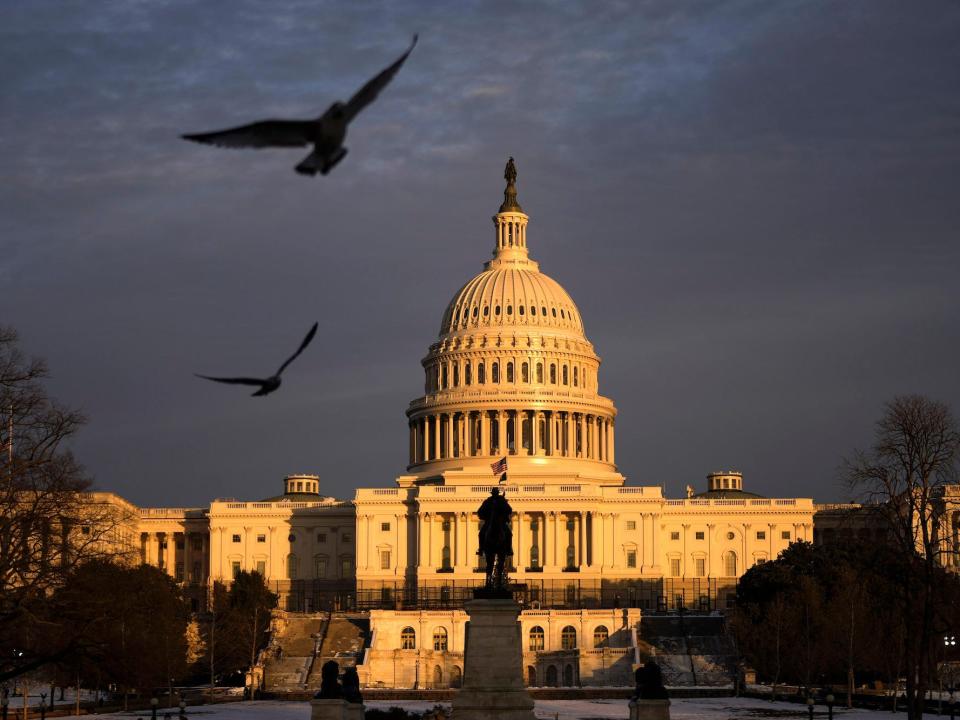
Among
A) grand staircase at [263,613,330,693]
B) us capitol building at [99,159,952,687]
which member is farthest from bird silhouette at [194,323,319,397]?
us capitol building at [99,159,952,687]

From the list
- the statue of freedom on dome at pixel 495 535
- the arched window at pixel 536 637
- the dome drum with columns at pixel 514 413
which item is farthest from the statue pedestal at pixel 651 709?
the dome drum with columns at pixel 514 413

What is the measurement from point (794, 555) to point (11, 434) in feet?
297

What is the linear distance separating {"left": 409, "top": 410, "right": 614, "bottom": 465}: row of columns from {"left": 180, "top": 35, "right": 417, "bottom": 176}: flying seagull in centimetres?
16871

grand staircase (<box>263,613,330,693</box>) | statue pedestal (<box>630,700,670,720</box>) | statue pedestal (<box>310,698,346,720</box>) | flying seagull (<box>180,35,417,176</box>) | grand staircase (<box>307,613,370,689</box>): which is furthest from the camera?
grand staircase (<box>307,613,370,689</box>)

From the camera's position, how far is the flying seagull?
952 inches

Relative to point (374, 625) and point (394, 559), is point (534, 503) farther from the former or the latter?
point (374, 625)

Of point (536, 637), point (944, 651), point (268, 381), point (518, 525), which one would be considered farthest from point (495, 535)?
point (518, 525)

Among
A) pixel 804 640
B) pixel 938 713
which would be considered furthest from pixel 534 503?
pixel 938 713

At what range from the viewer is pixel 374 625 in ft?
464

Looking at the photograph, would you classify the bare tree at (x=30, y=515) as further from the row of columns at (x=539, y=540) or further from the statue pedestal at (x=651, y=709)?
the row of columns at (x=539, y=540)

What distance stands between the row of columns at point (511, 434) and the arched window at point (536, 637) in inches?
2103

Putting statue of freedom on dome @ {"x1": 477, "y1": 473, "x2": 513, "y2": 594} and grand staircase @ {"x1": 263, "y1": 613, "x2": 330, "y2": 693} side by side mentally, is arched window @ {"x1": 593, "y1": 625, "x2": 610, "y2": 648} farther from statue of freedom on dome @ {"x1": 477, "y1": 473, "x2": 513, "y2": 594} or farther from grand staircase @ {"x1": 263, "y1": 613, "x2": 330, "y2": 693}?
statue of freedom on dome @ {"x1": 477, "y1": 473, "x2": 513, "y2": 594}

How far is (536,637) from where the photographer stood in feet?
461

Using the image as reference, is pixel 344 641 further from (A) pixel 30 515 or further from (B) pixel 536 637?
(A) pixel 30 515
